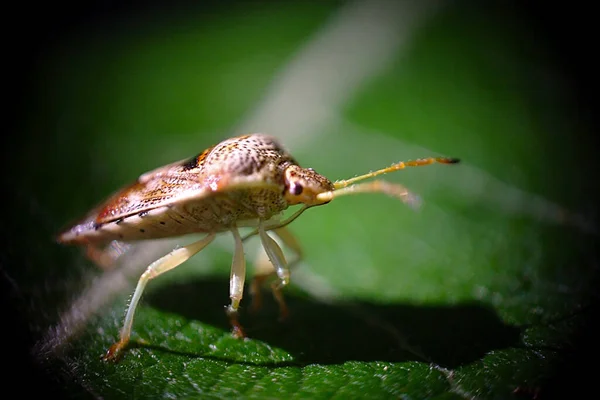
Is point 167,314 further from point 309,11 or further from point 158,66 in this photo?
point 309,11

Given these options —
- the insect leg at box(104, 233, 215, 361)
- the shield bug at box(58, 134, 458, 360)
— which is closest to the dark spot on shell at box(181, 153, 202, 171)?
the shield bug at box(58, 134, 458, 360)

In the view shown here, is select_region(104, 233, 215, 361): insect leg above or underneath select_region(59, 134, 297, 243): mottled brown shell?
underneath

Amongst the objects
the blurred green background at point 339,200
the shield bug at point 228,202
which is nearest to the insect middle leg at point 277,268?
the shield bug at point 228,202

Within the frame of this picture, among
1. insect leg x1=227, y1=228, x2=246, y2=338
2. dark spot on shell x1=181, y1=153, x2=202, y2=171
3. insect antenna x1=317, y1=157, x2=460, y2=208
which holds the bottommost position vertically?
insect leg x1=227, y1=228, x2=246, y2=338

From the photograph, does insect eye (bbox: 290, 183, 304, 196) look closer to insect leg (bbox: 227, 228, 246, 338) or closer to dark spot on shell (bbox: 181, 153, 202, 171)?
insect leg (bbox: 227, 228, 246, 338)

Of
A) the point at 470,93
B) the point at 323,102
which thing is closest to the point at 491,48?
the point at 470,93

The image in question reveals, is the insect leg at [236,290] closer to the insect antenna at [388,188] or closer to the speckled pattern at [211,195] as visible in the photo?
the speckled pattern at [211,195]
